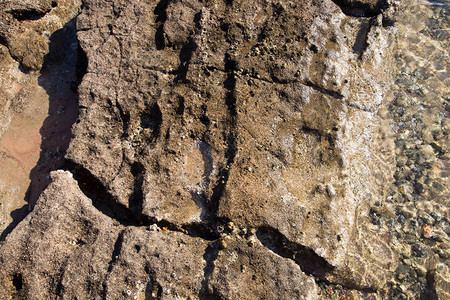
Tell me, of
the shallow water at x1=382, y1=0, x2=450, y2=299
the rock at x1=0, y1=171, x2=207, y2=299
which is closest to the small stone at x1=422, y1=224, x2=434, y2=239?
the shallow water at x1=382, y1=0, x2=450, y2=299

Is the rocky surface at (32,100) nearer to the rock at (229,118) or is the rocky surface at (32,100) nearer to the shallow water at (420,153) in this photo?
the rock at (229,118)

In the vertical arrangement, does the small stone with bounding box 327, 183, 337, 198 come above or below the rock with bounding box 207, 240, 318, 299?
above

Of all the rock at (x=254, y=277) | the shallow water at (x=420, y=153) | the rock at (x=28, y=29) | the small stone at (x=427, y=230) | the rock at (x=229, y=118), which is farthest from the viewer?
the rock at (x=28, y=29)

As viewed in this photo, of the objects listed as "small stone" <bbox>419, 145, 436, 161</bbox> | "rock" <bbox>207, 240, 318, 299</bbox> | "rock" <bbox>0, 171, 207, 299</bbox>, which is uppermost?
"small stone" <bbox>419, 145, 436, 161</bbox>

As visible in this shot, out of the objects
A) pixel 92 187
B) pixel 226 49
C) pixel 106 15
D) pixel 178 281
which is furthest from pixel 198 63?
pixel 178 281

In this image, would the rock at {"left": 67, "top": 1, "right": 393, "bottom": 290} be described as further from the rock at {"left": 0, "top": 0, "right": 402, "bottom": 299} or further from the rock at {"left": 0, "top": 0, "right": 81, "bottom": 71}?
the rock at {"left": 0, "top": 0, "right": 81, "bottom": 71}

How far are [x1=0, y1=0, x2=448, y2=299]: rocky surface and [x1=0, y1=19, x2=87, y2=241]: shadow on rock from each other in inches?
6.5

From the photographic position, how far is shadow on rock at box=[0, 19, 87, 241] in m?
3.34

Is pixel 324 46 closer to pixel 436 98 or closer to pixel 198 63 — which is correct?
pixel 198 63

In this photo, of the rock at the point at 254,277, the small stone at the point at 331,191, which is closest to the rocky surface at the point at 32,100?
the rock at the point at 254,277

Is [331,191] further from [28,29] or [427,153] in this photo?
[28,29]

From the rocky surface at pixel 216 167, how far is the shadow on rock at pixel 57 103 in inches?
6.5

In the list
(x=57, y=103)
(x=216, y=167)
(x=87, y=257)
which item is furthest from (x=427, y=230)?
(x=57, y=103)

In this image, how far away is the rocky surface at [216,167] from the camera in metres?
2.40
